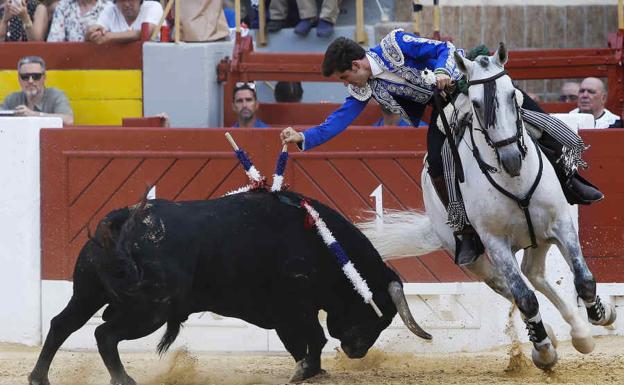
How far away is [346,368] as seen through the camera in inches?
273

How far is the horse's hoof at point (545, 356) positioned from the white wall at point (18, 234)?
3199mm

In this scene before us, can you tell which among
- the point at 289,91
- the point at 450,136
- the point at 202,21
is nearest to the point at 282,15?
the point at 289,91

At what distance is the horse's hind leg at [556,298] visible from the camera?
6141 millimetres

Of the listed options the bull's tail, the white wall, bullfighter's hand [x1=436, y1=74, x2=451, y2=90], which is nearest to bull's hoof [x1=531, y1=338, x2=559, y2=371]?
bullfighter's hand [x1=436, y1=74, x2=451, y2=90]

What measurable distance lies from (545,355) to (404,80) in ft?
4.84

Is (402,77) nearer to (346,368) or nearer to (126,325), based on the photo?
(346,368)

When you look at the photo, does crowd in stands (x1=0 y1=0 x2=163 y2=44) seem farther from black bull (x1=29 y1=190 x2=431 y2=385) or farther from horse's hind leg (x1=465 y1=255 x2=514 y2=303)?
horse's hind leg (x1=465 y1=255 x2=514 y2=303)

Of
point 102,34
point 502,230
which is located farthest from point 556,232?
point 102,34

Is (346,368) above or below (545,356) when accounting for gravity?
below

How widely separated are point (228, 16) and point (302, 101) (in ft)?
3.08

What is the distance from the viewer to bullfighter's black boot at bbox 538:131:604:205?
244 inches

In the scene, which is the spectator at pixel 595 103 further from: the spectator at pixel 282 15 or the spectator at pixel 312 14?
the spectator at pixel 282 15

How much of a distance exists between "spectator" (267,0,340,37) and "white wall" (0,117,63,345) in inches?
128

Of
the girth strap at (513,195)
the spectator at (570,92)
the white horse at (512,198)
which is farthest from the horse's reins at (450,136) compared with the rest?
the spectator at (570,92)
